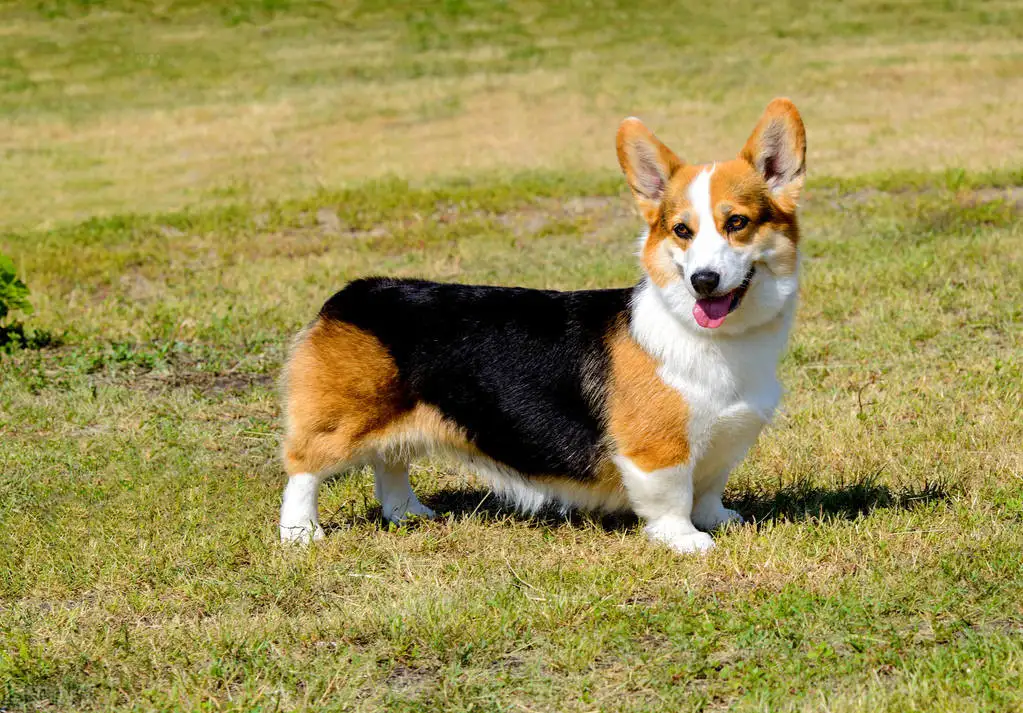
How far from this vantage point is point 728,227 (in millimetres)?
4277

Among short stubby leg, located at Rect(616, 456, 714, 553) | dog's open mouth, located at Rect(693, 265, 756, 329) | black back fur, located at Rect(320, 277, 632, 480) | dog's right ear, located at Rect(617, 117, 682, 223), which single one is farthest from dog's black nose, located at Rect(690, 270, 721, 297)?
short stubby leg, located at Rect(616, 456, 714, 553)

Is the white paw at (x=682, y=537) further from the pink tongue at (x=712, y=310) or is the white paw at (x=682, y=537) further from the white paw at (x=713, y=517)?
the pink tongue at (x=712, y=310)

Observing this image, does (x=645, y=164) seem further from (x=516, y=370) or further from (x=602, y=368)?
(x=516, y=370)

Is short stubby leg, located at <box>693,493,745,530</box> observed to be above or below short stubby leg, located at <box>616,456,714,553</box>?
below

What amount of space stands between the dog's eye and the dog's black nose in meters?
0.23

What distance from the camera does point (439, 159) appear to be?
A: 15625 millimetres

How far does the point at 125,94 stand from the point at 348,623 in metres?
19.5

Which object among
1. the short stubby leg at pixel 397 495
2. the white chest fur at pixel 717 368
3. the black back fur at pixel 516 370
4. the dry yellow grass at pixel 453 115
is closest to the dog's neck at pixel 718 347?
the white chest fur at pixel 717 368

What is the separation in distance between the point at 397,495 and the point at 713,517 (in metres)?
1.32

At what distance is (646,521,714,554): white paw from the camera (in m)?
4.66

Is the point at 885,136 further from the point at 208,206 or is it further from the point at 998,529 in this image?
the point at 998,529

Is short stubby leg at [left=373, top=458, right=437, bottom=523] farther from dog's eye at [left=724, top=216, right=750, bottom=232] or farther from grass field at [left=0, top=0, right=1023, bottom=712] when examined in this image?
dog's eye at [left=724, top=216, right=750, bottom=232]

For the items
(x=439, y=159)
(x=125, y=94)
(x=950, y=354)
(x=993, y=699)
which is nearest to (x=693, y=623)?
(x=993, y=699)

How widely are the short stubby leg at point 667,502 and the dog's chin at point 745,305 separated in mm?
555
